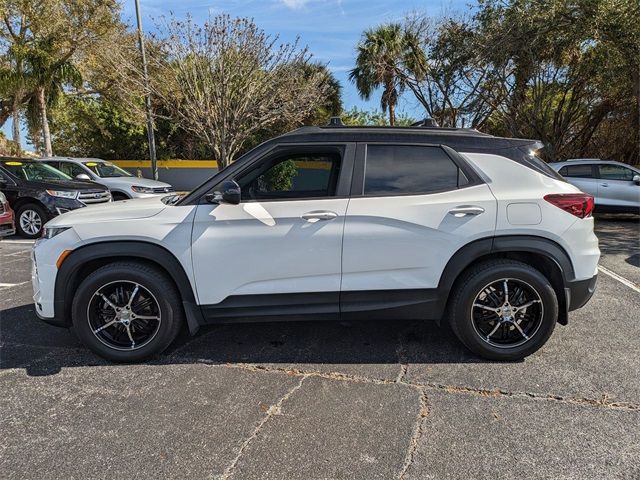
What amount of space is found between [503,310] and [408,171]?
132 cm

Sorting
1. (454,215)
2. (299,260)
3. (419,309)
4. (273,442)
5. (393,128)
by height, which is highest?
(393,128)

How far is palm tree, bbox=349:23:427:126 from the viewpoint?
1950 centimetres

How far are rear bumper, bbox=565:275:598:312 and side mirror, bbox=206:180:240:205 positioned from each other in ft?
8.69

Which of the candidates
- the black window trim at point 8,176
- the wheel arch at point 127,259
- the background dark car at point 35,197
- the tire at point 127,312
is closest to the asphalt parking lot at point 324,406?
the tire at point 127,312

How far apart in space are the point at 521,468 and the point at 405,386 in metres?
0.98

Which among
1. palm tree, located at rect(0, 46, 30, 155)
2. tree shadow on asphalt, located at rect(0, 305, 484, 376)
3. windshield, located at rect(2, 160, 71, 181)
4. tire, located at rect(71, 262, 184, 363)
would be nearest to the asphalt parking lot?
tree shadow on asphalt, located at rect(0, 305, 484, 376)

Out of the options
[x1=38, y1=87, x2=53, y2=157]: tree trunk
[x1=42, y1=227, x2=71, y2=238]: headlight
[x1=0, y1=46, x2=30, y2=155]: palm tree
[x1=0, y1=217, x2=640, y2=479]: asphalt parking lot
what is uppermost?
[x1=0, y1=46, x2=30, y2=155]: palm tree

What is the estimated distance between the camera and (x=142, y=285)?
352 cm

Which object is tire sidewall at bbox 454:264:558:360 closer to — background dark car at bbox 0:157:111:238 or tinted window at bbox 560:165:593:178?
background dark car at bbox 0:157:111:238

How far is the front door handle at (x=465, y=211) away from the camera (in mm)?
3479

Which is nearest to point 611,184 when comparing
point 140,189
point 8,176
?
point 140,189

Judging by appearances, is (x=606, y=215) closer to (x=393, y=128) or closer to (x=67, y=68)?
(x=393, y=128)

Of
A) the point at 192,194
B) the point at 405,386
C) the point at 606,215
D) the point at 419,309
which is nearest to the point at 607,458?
the point at 405,386

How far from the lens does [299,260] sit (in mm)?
3482
